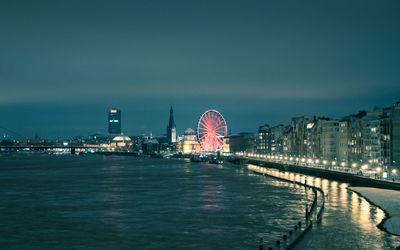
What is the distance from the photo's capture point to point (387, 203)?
60625 mm

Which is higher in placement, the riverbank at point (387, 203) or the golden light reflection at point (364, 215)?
the riverbank at point (387, 203)

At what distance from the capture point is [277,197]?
71.0 meters

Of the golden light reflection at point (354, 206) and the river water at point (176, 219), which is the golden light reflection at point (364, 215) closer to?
the river water at point (176, 219)

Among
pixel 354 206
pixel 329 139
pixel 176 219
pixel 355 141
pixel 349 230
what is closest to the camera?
pixel 349 230

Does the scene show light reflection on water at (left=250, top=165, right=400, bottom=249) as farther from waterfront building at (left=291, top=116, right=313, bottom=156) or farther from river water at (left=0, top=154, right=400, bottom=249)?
waterfront building at (left=291, top=116, right=313, bottom=156)

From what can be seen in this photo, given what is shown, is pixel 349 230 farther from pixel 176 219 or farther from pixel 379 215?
pixel 176 219

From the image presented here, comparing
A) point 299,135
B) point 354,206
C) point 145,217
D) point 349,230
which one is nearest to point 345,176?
point 354,206

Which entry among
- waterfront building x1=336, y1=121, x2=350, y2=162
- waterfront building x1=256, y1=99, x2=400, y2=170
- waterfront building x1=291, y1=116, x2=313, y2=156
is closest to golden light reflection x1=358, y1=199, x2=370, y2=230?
waterfront building x1=256, y1=99, x2=400, y2=170

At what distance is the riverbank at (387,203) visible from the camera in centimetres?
4509

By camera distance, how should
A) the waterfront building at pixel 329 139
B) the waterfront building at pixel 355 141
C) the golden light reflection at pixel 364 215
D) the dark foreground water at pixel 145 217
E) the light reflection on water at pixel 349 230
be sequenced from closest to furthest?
the light reflection on water at pixel 349 230
the dark foreground water at pixel 145 217
the golden light reflection at pixel 364 215
the waterfront building at pixel 355 141
the waterfront building at pixel 329 139

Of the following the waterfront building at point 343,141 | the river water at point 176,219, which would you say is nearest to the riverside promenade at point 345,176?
the river water at point 176,219

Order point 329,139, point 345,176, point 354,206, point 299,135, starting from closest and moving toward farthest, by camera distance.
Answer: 1. point 354,206
2. point 345,176
3. point 329,139
4. point 299,135

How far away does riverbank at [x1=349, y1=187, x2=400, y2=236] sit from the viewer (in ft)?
148

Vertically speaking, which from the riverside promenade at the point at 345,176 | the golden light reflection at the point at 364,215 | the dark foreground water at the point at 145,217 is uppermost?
the riverside promenade at the point at 345,176
